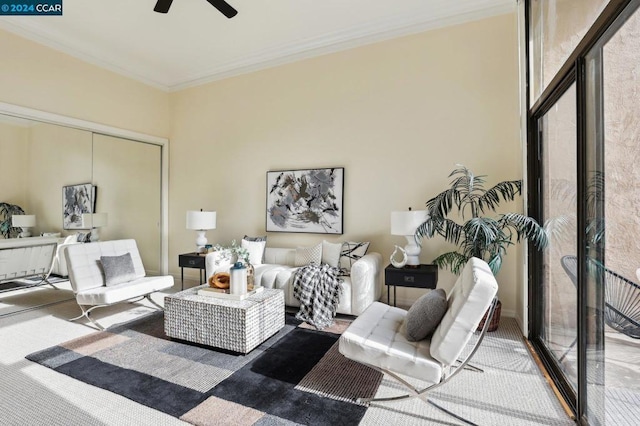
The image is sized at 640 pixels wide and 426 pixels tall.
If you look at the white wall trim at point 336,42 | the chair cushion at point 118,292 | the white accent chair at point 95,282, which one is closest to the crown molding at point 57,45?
the white wall trim at point 336,42

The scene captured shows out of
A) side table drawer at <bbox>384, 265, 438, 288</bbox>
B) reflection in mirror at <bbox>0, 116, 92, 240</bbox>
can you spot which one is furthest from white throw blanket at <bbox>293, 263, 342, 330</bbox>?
reflection in mirror at <bbox>0, 116, 92, 240</bbox>

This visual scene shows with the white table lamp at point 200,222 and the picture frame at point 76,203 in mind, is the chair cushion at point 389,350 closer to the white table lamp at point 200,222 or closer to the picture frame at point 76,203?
the white table lamp at point 200,222

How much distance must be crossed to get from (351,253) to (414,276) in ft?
3.02

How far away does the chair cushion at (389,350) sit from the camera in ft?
6.18

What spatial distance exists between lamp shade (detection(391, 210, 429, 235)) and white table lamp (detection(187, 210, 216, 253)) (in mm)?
2880

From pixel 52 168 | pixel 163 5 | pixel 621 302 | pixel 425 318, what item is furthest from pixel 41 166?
pixel 621 302

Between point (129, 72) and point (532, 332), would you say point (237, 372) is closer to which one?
point (532, 332)

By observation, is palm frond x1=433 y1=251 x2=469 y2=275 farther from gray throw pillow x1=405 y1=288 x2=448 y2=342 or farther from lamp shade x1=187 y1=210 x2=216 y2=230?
lamp shade x1=187 y1=210 x2=216 y2=230

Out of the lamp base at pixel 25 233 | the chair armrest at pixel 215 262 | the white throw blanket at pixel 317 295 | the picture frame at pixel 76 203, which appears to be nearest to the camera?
the white throw blanket at pixel 317 295

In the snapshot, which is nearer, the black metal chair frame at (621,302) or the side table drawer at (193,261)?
the black metal chair frame at (621,302)

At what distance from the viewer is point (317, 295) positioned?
360 cm

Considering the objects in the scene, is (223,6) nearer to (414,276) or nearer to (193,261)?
(193,261)

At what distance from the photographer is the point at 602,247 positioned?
5.47 feet

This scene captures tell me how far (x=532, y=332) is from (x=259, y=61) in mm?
4951
